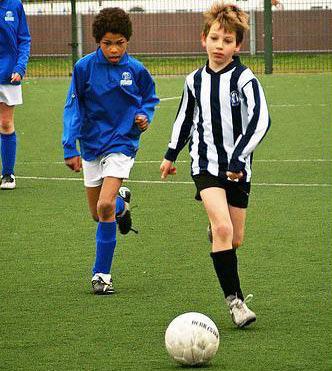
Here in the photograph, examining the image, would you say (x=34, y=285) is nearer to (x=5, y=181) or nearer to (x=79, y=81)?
(x=79, y=81)

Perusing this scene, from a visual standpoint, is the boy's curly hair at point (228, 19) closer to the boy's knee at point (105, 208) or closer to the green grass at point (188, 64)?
the boy's knee at point (105, 208)

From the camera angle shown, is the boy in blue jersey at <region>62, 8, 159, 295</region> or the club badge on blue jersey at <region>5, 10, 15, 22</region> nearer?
the boy in blue jersey at <region>62, 8, 159, 295</region>

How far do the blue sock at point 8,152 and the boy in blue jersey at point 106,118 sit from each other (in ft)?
14.3

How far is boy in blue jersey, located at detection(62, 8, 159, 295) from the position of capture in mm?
8203

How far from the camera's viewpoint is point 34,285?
8.45m

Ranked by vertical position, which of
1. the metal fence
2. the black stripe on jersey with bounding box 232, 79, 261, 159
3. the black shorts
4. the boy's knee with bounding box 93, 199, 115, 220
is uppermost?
the black stripe on jersey with bounding box 232, 79, 261, 159

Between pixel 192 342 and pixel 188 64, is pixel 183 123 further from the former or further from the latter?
pixel 188 64

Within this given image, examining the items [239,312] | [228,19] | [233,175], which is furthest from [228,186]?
[228,19]

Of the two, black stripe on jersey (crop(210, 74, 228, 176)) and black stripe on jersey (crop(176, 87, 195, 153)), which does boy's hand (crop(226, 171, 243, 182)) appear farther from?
Result: black stripe on jersey (crop(176, 87, 195, 153))

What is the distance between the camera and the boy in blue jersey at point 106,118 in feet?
26.9

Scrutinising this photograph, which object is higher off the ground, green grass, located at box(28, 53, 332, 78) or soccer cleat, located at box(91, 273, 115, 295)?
soccer cleat, located at box(91, 273, 115, 295)

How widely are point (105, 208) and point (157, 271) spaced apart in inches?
33.4

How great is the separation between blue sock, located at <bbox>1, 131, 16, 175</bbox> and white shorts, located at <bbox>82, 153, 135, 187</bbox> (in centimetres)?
441

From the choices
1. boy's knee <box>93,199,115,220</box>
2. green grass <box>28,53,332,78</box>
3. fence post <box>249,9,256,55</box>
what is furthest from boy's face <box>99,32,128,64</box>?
fence post <box>249,9,256,55</box>
